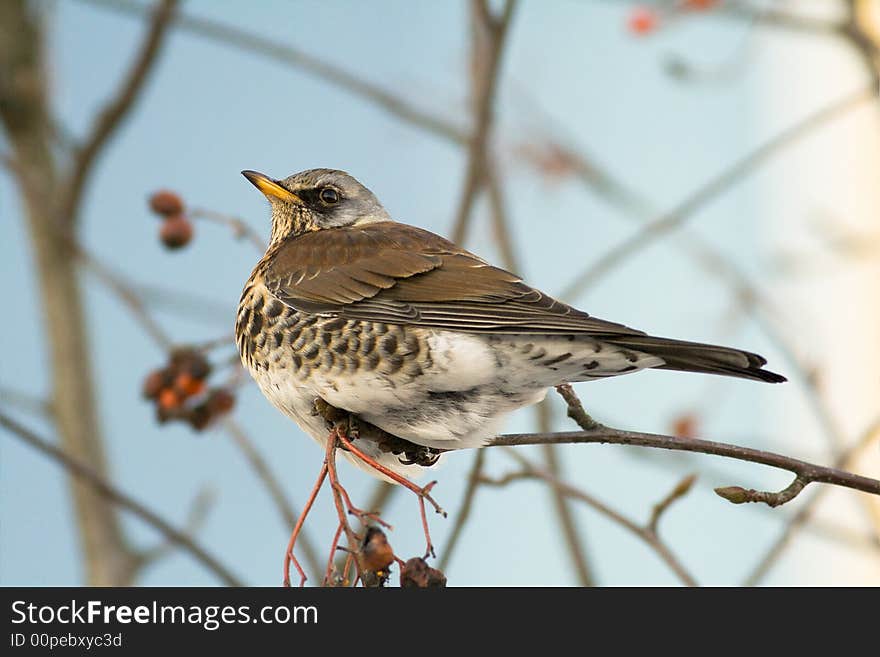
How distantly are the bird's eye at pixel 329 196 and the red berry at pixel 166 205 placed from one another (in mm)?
519

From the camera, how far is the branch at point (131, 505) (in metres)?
2.88

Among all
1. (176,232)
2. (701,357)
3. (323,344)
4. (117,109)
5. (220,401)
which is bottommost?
(701,357)

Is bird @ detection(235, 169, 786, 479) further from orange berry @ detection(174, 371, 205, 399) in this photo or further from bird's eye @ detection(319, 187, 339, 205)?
bird's eye @ detection(319, 187, 339, 205)

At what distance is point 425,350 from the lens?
2.67m

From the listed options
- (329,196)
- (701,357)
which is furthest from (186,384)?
(701,357)

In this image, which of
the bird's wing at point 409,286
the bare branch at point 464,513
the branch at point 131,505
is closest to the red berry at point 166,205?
the bird's wing at point 409,286

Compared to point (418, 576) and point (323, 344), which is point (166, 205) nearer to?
point (323, 344)

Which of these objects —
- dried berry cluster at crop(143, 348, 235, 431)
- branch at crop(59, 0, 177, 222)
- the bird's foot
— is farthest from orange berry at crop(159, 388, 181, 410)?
branch at crop(59, 0, 177, 222)

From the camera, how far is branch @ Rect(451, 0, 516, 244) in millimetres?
3275

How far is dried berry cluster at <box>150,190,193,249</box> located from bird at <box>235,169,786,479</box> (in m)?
0.31

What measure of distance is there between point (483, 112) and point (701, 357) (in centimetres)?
136

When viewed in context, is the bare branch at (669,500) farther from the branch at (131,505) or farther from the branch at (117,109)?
the branch at (117,109)

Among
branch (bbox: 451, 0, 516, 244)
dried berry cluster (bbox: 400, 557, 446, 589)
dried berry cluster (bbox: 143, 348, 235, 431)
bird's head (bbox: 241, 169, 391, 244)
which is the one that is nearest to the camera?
dried berry cluster (bbox: 400, 557, 446, 589)

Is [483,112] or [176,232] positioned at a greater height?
[483,112]
